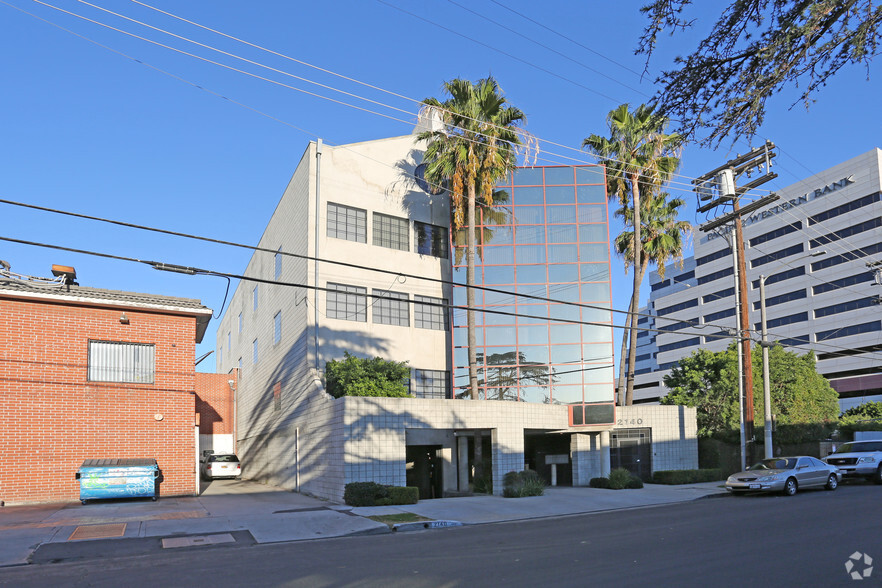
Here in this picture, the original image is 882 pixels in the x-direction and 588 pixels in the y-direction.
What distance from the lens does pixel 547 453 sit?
30.5 meters

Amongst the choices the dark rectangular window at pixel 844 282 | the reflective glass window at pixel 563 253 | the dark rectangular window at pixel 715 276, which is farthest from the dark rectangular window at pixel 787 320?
the reflective glass window at pixel 563 253

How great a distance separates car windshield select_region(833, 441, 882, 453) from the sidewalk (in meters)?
6.82

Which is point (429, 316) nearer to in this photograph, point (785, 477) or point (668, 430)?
point (668, 430)

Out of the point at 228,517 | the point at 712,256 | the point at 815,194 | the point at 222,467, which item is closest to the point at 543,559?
the point at 228,517

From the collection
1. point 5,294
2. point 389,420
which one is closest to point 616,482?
point 389,420

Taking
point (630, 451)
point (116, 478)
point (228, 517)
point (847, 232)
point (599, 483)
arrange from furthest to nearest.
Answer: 1. point (847, 232)
2. point (630, 451)
3. point (599, 483)
4. point (116, 478)
5. point (228, 517)

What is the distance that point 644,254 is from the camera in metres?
33.9

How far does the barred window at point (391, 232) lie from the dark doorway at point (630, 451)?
11.7 metres

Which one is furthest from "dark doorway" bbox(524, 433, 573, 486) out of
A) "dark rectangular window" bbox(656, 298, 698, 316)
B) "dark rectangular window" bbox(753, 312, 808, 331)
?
"dark rectangular window" bbox(656, 298, 698, 316)

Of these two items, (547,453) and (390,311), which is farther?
(547,453)

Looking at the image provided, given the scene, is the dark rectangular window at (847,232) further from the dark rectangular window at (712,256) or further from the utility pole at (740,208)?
the utility pole at (740,208)

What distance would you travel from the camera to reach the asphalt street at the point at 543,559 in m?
9.55

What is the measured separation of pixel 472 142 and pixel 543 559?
1938 centimetres

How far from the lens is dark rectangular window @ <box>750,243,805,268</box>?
83.6 meters
